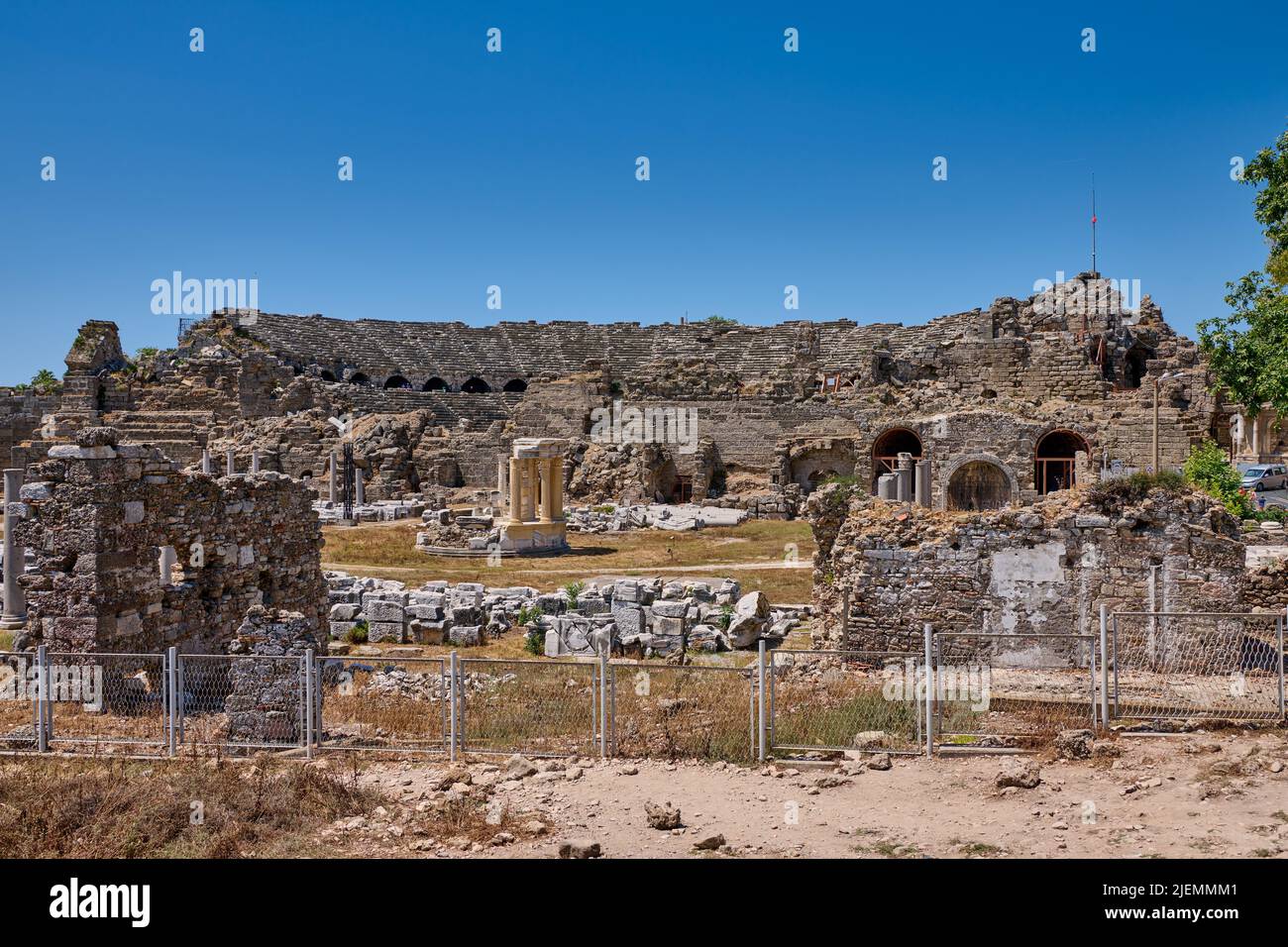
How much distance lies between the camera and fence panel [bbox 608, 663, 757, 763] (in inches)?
365

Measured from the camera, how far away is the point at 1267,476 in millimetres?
31656

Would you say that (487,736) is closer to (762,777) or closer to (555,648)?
(762,777)

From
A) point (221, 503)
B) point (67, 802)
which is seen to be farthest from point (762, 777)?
point (221, 503)

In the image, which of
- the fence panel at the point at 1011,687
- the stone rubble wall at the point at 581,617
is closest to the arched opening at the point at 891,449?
the stone rubble wall at the point at 581,617

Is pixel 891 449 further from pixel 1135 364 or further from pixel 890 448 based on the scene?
pixel 1135 364

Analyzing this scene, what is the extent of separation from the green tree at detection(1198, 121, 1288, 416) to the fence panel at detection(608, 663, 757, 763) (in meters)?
15.4

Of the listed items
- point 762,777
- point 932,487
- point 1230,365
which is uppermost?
point 1230,365

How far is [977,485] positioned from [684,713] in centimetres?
2277

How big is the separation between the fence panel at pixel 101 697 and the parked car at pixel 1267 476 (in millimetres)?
30957

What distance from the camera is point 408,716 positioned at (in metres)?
10.6

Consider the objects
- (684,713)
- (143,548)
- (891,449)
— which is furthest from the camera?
(891,449)

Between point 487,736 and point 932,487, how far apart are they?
2333 cm

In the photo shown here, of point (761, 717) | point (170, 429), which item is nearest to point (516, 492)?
point (761, 717)

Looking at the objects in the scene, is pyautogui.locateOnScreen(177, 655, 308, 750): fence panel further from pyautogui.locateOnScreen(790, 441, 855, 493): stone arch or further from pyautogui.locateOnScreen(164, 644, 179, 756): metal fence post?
pyautogui.locateOnScreen(790, 441, 855, 493): stone arch
